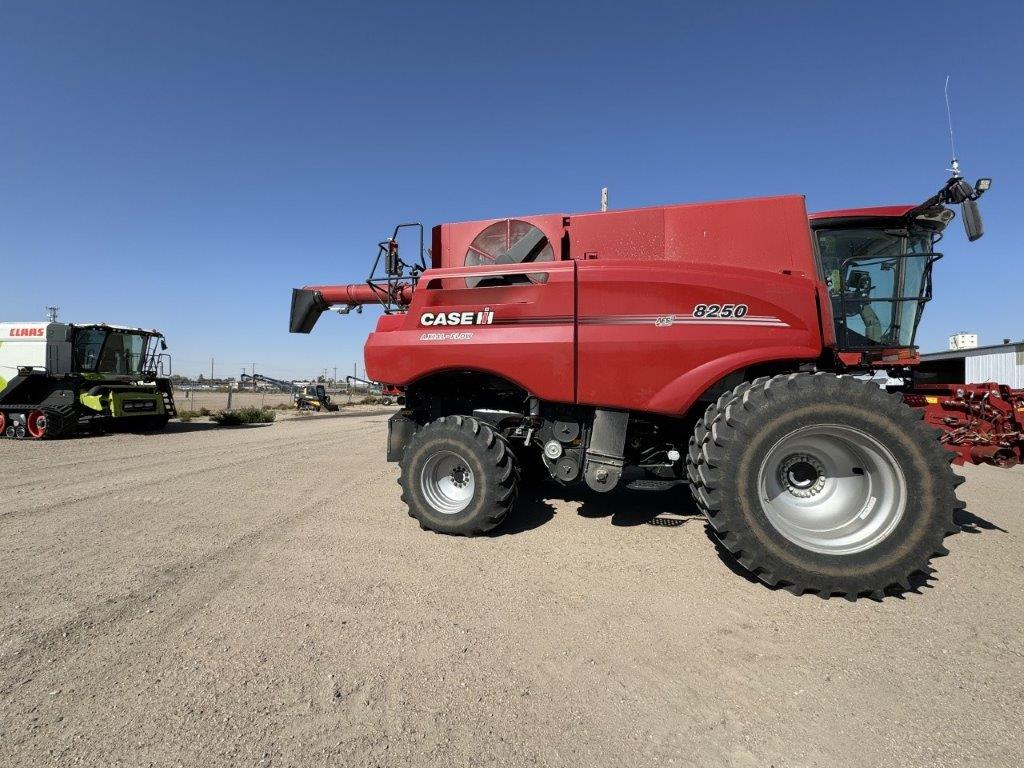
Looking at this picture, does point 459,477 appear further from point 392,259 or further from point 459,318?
point 392,259

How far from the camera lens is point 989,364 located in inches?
577

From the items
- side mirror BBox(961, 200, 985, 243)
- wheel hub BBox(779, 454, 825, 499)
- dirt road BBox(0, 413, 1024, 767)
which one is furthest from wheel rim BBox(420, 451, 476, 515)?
side mirror BBox(961, 200, 985, 243)

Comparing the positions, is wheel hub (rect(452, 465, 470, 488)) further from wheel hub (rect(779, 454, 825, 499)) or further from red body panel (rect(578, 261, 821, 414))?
wheel hub (rect(779, 454, 825, 499))

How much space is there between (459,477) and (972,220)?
4571 mm

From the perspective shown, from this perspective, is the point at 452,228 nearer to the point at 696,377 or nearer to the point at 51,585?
the point at 696,377

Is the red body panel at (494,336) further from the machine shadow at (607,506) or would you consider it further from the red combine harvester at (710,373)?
the machine shadow at (607,506)

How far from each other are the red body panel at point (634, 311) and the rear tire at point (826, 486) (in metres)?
0.42

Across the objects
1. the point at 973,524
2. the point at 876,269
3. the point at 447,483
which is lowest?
the point at 973,524

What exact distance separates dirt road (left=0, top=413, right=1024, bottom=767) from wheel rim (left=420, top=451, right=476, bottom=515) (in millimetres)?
318

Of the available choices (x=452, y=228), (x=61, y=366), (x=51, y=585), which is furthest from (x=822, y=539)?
(x=61, y=366)

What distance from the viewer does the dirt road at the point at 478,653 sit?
5.29 feet

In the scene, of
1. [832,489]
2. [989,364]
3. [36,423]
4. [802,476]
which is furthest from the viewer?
[989,364]

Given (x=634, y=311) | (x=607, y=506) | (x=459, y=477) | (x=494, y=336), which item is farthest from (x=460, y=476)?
(x=634, y=311)

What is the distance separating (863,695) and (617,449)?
2020mm
